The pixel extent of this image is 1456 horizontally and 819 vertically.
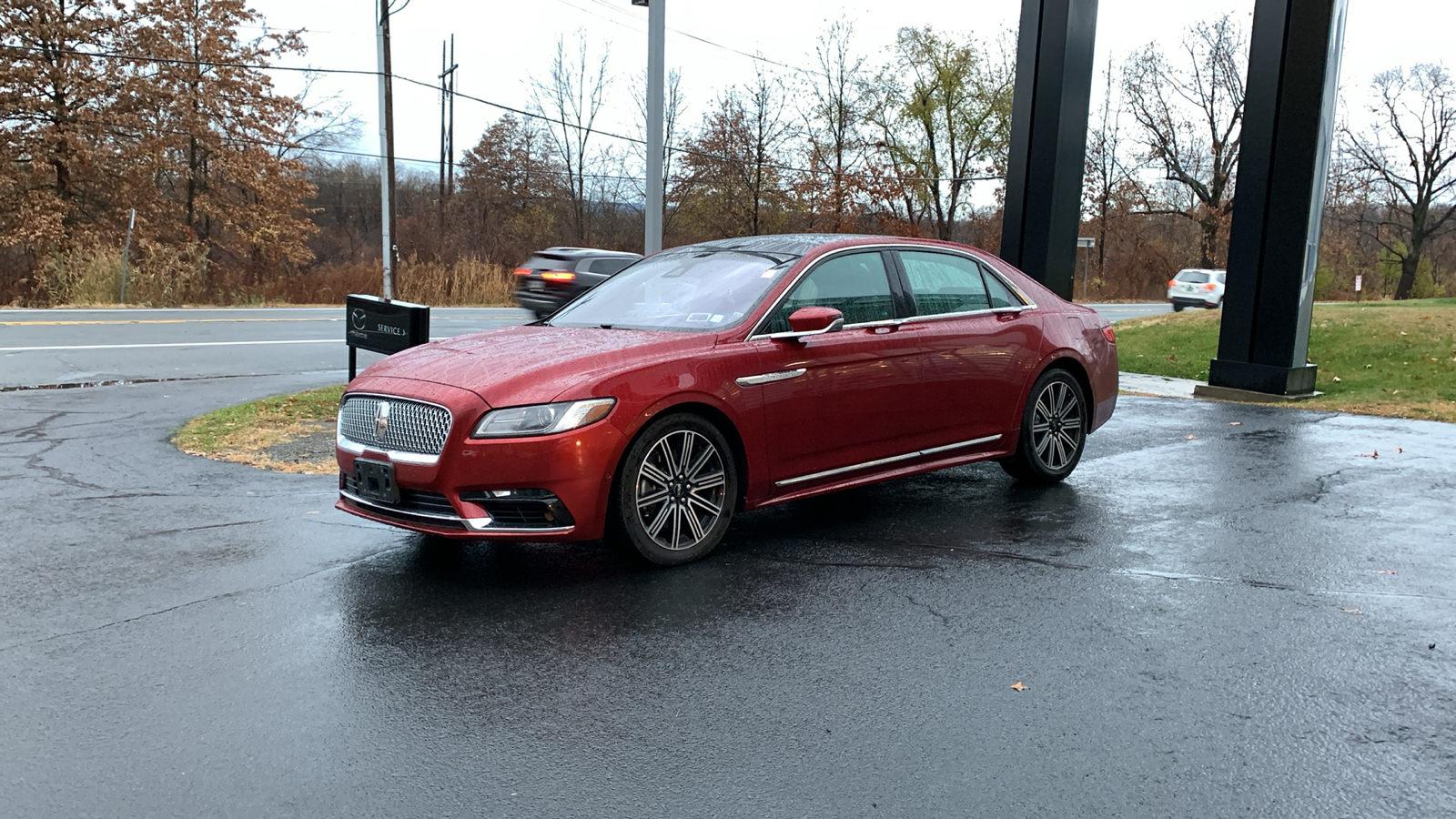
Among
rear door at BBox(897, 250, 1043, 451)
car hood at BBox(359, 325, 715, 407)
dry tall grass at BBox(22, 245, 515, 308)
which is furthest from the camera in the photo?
dry tall grass at BBox(22, 245, 515, 308)

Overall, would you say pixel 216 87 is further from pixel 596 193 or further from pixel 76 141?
pixel 596 193

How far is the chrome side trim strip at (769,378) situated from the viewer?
561 centimetres

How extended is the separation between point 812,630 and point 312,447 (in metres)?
5.69

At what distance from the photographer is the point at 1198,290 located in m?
36.7

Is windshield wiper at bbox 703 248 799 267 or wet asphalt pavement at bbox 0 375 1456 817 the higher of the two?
windshield wiper at bbox 703 248 799 267

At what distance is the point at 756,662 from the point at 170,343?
53.8ft

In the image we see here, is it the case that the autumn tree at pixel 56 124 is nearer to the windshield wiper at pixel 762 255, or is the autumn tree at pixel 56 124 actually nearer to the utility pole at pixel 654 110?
the utility pole at pixel 654 110

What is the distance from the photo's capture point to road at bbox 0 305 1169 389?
46.8 ft

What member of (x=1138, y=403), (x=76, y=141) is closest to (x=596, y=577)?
(x=1138, y=403)

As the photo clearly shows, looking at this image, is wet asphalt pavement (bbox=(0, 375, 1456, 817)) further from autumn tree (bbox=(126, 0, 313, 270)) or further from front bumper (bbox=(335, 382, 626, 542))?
autumn tree (bbox=(126, 0, 313, 270))

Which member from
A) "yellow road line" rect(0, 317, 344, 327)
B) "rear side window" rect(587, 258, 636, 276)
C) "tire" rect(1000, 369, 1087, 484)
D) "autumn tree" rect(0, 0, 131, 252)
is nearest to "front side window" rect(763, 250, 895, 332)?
"tire" rect(1000, 369, 1087, 484)

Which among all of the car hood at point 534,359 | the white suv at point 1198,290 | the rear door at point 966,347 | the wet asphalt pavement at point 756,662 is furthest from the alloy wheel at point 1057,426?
the white suv at point 1198,290

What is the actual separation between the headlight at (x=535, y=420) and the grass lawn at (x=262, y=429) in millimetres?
3531

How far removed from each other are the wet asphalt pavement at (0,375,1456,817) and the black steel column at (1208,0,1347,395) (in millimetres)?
5360
